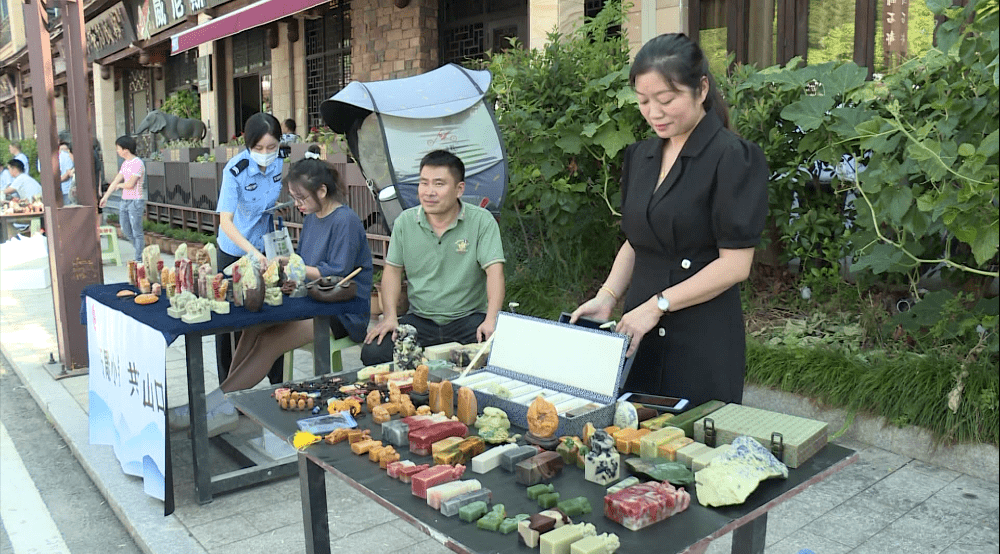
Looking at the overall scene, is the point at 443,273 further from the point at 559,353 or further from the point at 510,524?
the point at 510,524

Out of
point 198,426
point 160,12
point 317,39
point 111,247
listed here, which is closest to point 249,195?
point 198,426

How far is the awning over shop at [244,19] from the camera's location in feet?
29.6

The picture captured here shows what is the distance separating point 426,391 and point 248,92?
14560 millimetres

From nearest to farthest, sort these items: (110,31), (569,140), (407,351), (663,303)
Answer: (663,303) → (407,351) → (569,140) → (110,31)

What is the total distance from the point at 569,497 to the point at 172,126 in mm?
→ 14695

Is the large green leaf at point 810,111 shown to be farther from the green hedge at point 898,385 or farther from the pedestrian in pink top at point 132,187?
the pedestrian in pink top at point 132,187

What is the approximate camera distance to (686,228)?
215 centimetres

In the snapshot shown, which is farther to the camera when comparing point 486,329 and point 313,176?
point 313,176

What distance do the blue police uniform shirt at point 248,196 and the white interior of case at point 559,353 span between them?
295cm

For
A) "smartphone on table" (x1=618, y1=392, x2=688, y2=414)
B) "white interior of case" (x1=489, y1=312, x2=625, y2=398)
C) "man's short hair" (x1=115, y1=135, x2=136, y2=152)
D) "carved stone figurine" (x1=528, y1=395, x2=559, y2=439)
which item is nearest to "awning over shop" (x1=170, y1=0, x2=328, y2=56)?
"man's short hair" (x1=115, y1=135, x2=136, y2=152)

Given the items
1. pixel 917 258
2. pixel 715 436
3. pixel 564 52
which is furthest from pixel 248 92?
pixel 715 436

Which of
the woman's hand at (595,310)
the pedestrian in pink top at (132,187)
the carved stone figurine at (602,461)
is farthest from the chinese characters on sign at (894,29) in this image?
the pedestrian in pink top at (132,187)

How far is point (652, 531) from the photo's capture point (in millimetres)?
1439

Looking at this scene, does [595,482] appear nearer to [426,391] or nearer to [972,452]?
[426,391]
